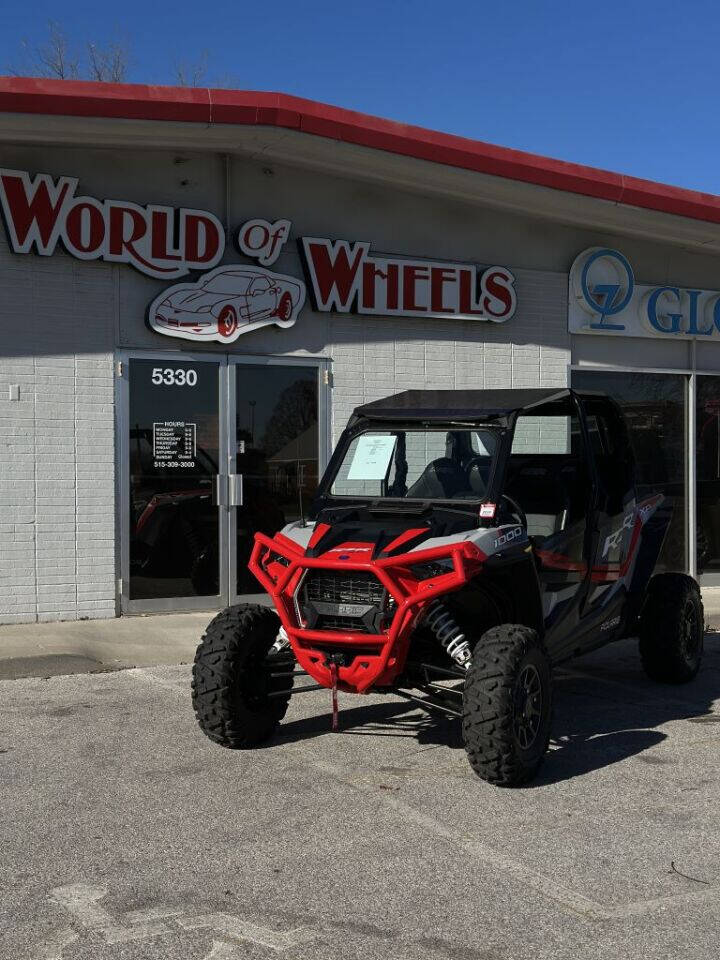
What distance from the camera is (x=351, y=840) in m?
4.93

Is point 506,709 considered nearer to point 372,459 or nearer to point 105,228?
point 372,459

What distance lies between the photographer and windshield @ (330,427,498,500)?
662 centimetres

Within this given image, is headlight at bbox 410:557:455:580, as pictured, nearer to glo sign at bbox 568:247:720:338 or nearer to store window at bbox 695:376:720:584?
glo sign at bbox 568:247:720:338

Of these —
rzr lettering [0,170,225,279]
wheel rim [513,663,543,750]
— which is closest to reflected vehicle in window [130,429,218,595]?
rzr lettering [0,170,225,279]

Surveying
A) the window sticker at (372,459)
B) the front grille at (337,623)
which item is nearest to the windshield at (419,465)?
the window sticker at (372,459)

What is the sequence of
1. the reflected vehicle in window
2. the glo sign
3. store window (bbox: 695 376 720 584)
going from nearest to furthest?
the reflected vehicle in window < the glo sign < store window (bbox: 695 376 720 584)

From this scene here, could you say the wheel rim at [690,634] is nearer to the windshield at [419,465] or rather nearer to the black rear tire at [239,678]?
the windshield at [419,465]

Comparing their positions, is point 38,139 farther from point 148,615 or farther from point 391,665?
point 391,665

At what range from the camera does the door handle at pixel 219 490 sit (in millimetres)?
10930

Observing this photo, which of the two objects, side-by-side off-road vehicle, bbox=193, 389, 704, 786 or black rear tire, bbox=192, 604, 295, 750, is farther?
black rear tire, bbox=192, 604, 295, 750

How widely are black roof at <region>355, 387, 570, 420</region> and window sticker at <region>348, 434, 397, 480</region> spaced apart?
158 millimetres

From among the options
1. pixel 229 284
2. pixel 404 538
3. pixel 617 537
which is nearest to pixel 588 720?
pixel 617 537

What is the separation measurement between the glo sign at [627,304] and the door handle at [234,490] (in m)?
4.41

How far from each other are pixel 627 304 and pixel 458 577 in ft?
27.9
